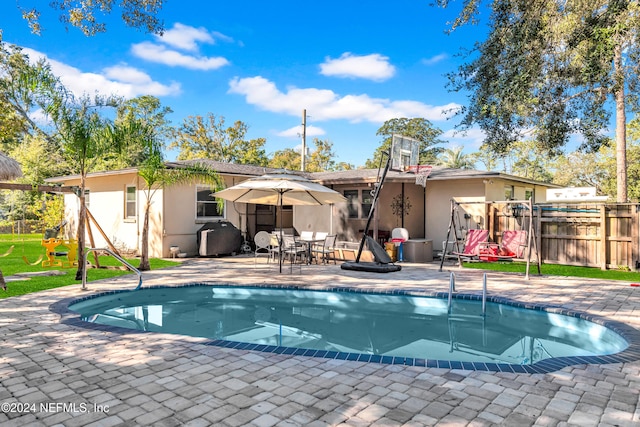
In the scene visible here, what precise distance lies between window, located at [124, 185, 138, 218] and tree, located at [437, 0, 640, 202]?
11.4 metres

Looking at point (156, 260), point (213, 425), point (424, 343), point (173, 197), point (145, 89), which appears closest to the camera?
point (213, 425)

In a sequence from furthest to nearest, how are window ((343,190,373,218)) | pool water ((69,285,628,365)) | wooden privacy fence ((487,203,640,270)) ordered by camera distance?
window ((343,190,373,218)) < wooden privacy fence ((487,203,640,270)) < pool water ((69,285,628,365))

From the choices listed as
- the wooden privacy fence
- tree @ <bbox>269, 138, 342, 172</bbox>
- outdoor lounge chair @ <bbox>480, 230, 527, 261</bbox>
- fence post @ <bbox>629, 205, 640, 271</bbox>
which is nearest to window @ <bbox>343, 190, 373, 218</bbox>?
the wooden privacy fence

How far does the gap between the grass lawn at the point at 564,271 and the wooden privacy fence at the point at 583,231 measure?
356 mm

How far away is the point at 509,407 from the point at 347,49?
907 inches

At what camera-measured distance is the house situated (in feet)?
46.6

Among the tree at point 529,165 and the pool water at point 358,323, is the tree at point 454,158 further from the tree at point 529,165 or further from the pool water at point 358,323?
the pool water at point 358,323

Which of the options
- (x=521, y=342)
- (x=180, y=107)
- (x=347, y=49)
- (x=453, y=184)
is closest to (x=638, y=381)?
(x=521, y=342)

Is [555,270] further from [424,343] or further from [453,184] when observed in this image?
[424,343]

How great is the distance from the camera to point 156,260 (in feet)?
44.3

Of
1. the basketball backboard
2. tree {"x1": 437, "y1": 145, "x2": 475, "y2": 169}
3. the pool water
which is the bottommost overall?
the pool water

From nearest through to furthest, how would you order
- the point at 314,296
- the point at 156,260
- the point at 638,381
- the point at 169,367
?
the point at 638,381
the point at 169,367
the point at 314,296
the point at 156,260

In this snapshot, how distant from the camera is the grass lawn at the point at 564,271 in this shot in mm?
10719

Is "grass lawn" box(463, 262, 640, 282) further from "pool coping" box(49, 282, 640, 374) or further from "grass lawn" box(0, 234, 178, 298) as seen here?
"grass lawn" box(0, 234, 178, 298)
